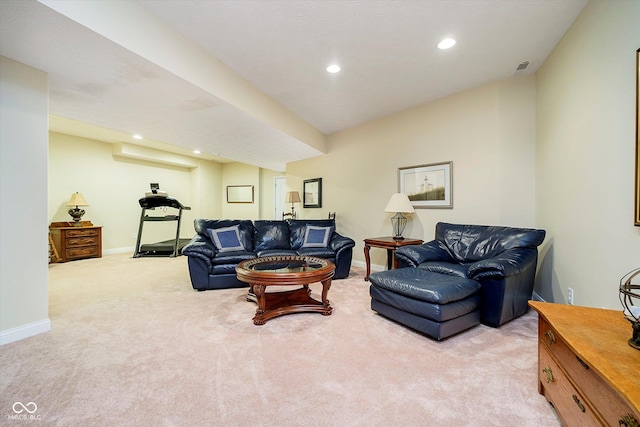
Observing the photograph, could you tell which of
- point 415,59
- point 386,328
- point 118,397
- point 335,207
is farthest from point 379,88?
point 118,397

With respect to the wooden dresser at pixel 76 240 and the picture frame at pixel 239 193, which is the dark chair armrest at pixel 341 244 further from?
the wooden dresser at pixel 76 240

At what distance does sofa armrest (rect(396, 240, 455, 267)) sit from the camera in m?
3.10

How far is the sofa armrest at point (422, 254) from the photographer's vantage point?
310 cm

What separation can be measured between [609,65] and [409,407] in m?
2.62

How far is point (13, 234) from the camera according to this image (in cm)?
219

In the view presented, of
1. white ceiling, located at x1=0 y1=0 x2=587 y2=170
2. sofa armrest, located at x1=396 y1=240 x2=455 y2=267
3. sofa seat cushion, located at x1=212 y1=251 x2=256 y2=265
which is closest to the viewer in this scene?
white ceiling, located at x1=0 y1=0 x2=587 y2=170

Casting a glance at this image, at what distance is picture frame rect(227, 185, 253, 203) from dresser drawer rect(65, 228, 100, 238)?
3.66 metres

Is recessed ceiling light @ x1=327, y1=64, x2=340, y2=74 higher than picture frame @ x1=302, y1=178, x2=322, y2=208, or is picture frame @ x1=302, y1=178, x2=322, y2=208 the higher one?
recessed ceiling light @ x1=327, y1=64, x2=340, y2=74

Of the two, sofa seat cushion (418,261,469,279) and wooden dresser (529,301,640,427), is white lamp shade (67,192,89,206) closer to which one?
sofa seat cushion (418,261,469,279)

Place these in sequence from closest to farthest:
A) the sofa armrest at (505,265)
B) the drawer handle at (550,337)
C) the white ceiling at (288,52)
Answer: the drawer handle at (550,337), the white ceiling at (288,52), the sofa armrest at (505,265)

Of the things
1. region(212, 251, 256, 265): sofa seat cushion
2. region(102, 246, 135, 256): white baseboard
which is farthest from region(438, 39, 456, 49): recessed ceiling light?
region(102, 246, 135, 256): white baseboard

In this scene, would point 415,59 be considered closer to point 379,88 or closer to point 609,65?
point 379,88

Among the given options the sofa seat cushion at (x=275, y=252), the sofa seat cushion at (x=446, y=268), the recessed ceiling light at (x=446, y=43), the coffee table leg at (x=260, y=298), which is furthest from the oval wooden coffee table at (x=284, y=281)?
the recessed ceiling light at (x=446, y=43)

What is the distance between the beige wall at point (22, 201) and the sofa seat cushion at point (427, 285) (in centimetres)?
300
